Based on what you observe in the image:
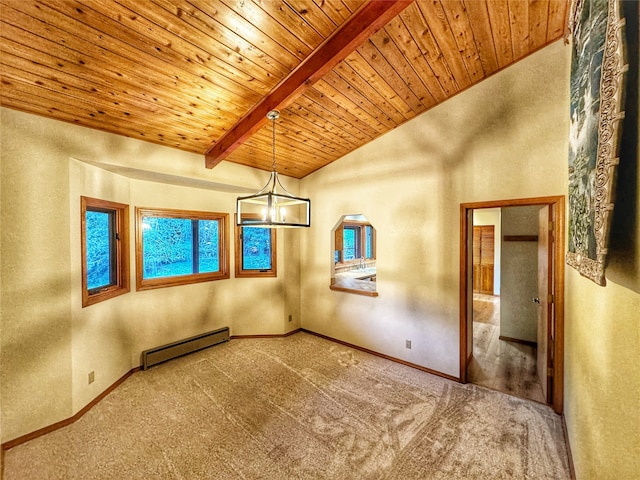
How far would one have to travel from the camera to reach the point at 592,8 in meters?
1.16

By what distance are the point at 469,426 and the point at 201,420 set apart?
2.40 m

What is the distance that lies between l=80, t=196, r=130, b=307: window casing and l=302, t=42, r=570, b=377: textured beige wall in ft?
8.94

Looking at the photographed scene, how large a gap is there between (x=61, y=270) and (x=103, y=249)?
69 centimetres

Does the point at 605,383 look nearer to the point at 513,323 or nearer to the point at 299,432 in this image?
the point at 299,432

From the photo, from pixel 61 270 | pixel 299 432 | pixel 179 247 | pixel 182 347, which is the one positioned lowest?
pixel 299 432

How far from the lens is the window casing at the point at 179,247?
11.4 ft

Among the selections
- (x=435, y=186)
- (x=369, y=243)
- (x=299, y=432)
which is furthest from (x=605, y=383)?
(x=369, y=243)

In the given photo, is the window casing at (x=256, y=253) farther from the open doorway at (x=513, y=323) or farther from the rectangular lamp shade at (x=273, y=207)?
the open doorway at (x=513, y=323)

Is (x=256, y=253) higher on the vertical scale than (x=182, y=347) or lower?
higher

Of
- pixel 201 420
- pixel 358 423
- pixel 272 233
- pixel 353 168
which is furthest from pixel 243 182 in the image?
pixel 358 423

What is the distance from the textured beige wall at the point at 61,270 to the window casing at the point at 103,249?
84mm

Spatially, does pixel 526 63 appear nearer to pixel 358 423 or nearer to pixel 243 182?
pixel 243 182

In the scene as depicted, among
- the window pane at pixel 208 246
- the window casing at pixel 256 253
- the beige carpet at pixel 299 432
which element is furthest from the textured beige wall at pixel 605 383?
the window pane at pixel 208 246

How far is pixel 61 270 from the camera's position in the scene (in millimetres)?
2385
